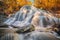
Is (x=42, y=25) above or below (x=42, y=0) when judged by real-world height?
below

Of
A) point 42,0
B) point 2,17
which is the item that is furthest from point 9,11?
point 42,0

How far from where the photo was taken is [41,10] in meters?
4.52

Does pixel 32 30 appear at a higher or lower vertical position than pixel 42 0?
lower

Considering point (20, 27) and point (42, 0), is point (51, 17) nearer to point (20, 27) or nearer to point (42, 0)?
point (42, 0)

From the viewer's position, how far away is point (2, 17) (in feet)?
14.8

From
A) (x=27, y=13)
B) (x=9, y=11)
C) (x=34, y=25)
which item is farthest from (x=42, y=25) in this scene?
(x=9, y=11)

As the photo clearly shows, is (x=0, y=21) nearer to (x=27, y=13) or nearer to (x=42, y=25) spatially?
(x=27, y=13)

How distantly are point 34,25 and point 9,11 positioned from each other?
2.41 feet

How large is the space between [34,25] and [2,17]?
0.85m

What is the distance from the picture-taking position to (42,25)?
174 inches

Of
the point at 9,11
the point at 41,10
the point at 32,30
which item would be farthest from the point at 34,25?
the point at 9,11

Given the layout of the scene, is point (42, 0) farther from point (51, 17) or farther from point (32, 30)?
point (32, 30)

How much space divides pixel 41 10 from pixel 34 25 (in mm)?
432

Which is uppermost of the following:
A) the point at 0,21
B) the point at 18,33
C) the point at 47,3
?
the point at 47,3
